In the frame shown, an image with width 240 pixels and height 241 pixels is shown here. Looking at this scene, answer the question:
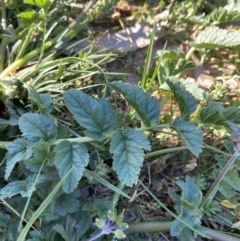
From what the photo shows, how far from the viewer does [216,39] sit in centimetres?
149

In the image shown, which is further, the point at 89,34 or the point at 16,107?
the point at 89,34

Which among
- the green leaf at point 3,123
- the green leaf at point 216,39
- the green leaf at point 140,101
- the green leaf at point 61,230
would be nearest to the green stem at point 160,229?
the green leaf at point 61,230

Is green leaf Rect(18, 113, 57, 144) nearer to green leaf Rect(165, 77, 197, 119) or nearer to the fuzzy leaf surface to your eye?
green leaf Rect(165, 77, 197, 119)

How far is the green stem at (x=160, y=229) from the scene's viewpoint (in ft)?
4.04

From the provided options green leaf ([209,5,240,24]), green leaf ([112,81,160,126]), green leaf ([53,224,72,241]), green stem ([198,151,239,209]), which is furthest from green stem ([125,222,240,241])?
green leaf ([209,5,240,24])

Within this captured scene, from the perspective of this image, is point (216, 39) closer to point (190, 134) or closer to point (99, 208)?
point (190, 134)

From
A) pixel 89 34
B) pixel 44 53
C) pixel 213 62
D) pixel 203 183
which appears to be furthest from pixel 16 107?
pixel 213 62

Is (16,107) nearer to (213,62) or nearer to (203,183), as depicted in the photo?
(203,183)

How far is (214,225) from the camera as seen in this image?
1.39 meters

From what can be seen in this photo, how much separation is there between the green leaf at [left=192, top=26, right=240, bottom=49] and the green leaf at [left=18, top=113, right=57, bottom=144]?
2.10 feet

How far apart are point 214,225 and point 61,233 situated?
1.62 ft

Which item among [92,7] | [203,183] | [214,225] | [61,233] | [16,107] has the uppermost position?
[92,7]

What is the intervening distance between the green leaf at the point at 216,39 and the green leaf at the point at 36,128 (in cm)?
64

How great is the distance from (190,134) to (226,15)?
0.61 m
